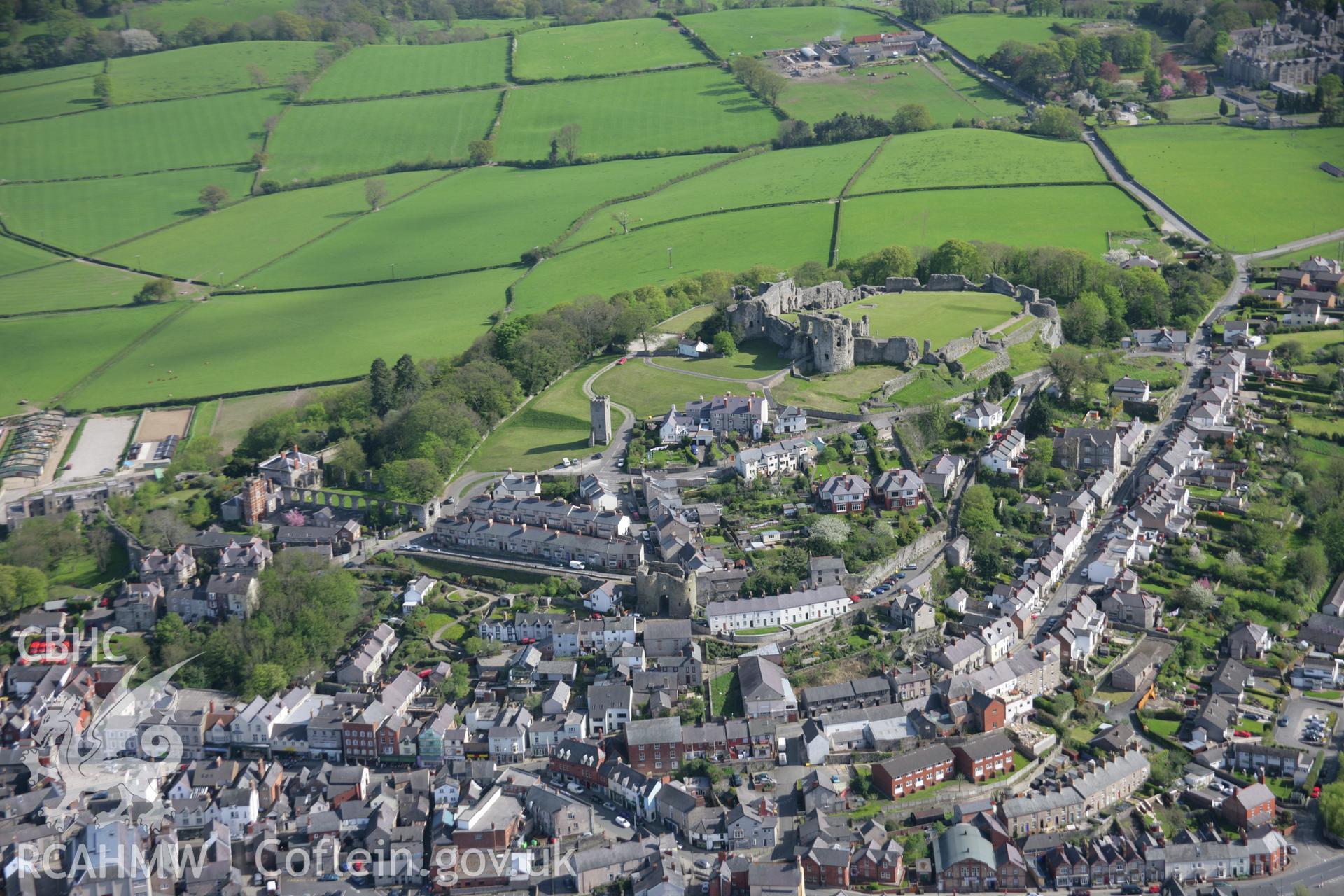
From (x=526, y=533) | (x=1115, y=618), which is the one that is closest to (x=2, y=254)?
(x=526, y=533)

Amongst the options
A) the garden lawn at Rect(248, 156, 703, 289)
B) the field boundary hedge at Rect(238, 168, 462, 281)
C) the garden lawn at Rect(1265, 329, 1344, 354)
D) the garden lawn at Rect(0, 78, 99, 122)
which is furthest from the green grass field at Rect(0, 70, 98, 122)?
the garden lawn at Rect(1265, 329, 1344, 354)

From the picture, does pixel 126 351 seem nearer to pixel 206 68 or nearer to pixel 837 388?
pixel 837 388

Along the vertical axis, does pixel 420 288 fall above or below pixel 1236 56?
below

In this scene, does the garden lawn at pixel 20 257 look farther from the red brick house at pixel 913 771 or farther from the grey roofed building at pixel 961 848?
the grey roofed building at pixel 961 848

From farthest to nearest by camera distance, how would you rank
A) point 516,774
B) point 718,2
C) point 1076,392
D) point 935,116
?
point 718,2
point 935,116
point 1076,392
point 516,774

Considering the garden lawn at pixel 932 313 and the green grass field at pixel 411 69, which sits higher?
the garden lawn at pixel 932 313

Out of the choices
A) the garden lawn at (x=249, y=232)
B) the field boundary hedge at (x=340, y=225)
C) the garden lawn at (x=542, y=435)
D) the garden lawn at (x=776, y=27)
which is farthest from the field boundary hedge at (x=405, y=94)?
the garden lawn at (x=542, y=435)

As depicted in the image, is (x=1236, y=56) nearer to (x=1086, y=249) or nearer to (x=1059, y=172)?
(x=1059, y=172)
